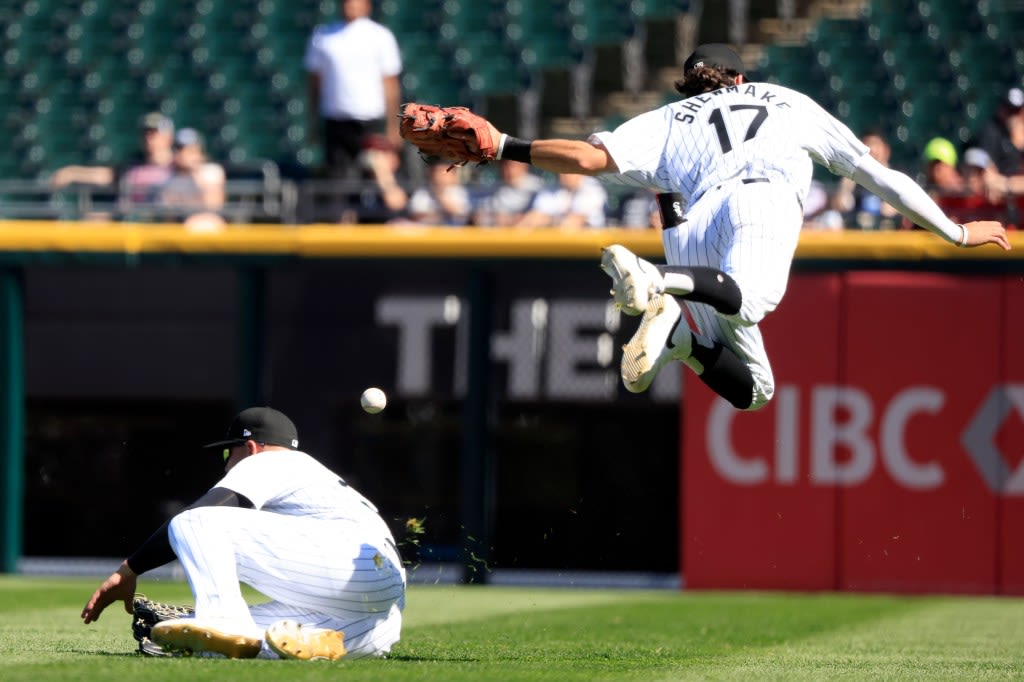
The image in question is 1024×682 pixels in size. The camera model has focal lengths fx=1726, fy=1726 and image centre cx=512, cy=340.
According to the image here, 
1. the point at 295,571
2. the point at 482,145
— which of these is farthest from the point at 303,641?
the point at 482,145

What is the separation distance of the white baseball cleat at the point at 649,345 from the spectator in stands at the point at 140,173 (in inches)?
242

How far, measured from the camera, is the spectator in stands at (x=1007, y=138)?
1112cm

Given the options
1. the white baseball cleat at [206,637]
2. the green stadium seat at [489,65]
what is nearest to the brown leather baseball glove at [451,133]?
the white baseball cleat at [206,637]

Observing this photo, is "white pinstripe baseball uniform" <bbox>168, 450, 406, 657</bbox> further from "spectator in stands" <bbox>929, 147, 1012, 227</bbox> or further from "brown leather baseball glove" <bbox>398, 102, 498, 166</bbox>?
"spectator in stands" <bbox>929, 147, 1012, 227</bbox>

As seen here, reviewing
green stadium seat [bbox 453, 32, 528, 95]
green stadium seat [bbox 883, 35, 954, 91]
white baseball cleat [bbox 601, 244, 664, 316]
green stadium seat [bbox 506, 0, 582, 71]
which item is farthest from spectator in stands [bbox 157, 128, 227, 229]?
white baseball cleat [bbox 601, 244, 664, 316]

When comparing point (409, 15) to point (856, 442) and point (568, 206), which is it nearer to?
point (568, 206)

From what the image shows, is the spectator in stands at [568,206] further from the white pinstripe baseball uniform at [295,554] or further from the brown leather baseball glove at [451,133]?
the white pinstripe baseball uniform at [295,554]

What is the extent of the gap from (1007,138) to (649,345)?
5.82m

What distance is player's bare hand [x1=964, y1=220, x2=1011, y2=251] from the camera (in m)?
6.48

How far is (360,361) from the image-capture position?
11930 mm

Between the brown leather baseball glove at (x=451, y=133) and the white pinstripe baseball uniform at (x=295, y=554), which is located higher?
the brown leather baseball glove at (x=451, y=133)

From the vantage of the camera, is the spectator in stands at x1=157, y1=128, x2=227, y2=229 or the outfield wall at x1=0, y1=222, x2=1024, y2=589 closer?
the outfield wall at x1=0, y1=222, x2=1024, y2=589

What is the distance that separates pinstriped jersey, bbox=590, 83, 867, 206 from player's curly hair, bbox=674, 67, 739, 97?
11 centimetres

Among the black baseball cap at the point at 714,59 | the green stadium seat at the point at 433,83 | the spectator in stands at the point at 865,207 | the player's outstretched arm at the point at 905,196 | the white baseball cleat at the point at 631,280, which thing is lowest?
the white baseball cleat at the point at 631,280
